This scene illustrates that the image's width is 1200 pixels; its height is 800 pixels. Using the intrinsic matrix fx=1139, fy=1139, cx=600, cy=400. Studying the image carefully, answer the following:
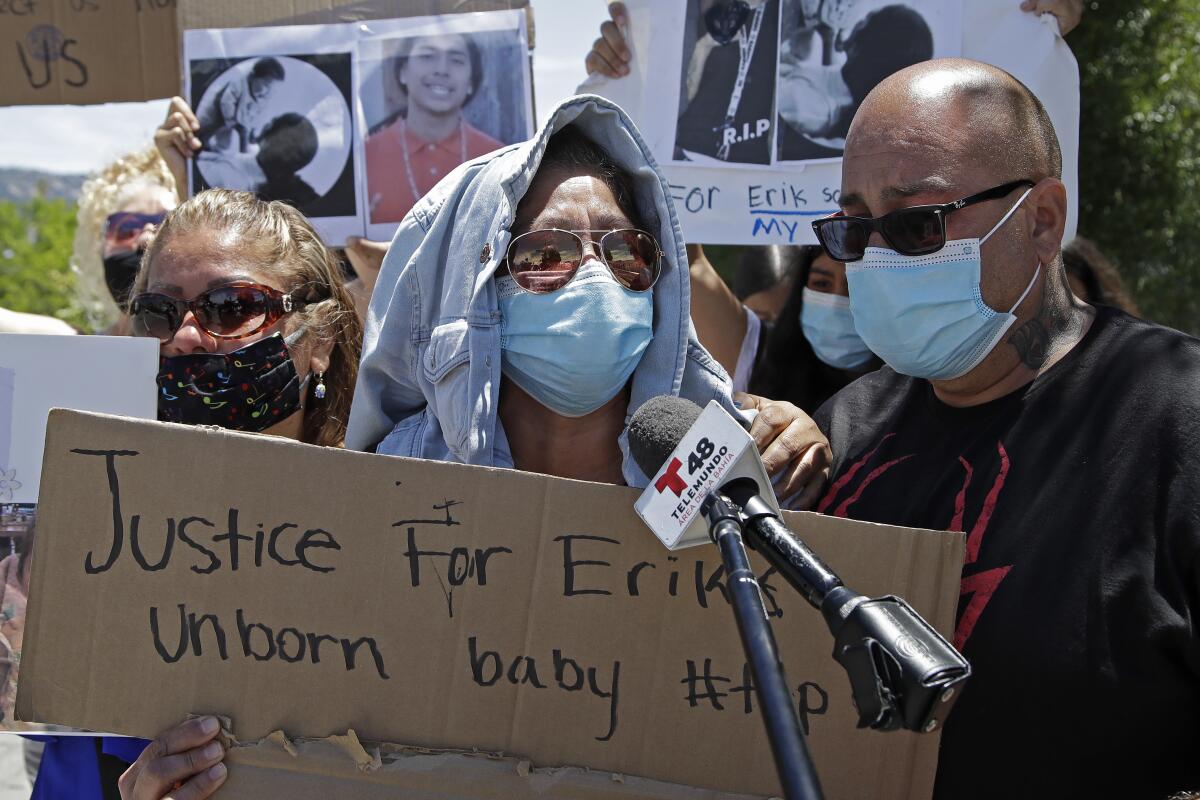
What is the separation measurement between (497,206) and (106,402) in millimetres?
891

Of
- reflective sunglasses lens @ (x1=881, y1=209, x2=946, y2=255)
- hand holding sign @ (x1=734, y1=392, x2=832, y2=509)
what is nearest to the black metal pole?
hand holding sign @ (x1=734, y1=392, x2=832, y2=509)

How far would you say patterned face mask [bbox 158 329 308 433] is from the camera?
2533 millimetres

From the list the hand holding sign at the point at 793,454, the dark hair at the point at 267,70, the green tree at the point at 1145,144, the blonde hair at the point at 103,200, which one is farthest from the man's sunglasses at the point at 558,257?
the green tree at the point at 1145,144

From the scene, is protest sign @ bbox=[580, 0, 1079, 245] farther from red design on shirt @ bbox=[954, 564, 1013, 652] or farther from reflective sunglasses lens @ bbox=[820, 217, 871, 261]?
red design on shirt @ bbox=[954, 564, 1013, 652]

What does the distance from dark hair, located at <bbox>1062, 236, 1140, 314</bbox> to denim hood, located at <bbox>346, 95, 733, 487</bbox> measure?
2.56m

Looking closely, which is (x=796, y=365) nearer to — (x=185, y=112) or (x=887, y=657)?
(x=185, y=112)

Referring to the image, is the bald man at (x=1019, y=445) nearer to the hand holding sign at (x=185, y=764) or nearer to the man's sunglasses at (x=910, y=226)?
the man's sunglasses at (x=910, y=226)

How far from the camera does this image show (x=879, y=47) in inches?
134

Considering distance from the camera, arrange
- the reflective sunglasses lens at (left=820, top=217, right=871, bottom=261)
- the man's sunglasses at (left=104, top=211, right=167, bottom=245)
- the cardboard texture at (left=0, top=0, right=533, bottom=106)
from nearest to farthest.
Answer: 1. the reflective sunglasses lens at (left=820, top=217, right=871, bottom=261)
2. the cardboard texture at (left=0, top=0, right=533, bottom=106)
3. the man's sunglasses at (left=104, top=211, right=167, bottom=245)

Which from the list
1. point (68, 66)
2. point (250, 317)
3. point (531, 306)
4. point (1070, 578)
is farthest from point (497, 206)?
point (68, 66)

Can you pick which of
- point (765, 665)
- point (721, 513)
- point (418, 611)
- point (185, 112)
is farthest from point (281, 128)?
point (765, 665)

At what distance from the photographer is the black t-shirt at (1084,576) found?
1.78 m

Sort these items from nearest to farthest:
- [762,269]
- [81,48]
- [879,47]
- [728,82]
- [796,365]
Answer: [879,47] → [728,82] → [81,48] → [796,365] → [762,269]

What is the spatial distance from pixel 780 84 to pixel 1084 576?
207 cm
